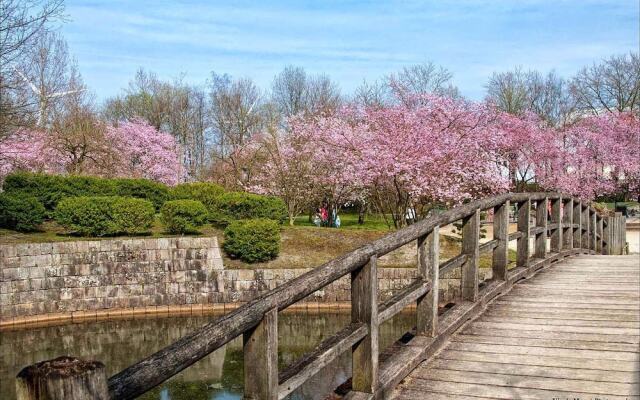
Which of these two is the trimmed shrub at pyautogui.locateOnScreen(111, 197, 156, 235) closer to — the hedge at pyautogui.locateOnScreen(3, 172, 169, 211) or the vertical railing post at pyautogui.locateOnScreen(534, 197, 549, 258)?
the hedge at pyautogui.locateOnScreen(3, 172, 169, 211)

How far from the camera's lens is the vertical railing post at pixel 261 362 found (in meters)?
2.37

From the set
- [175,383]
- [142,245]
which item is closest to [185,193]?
[142,245]

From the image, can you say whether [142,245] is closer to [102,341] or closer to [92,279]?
[92,279]

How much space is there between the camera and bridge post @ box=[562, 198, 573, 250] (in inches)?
342

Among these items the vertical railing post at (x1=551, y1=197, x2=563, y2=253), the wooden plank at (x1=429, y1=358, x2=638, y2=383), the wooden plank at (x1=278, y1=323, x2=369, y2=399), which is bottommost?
the wooden plank at (x1=429, y1=358, x2=638, y2=383)

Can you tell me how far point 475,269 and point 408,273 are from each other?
804 centimetres

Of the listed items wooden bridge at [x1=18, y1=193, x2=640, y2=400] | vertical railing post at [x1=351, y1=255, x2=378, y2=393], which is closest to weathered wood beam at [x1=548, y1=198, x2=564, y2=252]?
wooden bridge at [x1=18, y1=193, x2=640, y2=400]

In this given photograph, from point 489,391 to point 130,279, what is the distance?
10342 mm

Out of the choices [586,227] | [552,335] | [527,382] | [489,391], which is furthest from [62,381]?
[586,227]

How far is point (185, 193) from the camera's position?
16375 millimetres

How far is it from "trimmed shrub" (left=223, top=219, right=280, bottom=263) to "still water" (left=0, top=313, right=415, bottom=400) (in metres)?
1.54

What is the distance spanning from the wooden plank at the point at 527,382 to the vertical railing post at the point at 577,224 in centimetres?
615

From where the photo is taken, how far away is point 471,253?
4.80m

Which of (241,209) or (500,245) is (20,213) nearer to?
(241,209)
